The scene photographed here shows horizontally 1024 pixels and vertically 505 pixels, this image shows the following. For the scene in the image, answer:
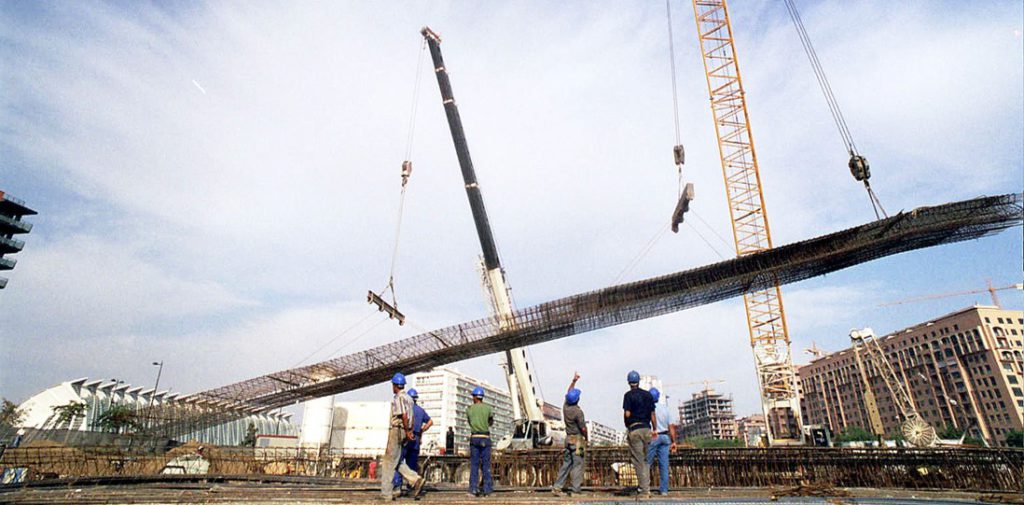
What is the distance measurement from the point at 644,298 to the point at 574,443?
1341 centimetres

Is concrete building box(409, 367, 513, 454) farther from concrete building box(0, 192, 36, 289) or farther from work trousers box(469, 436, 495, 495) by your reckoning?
work trousers box(469, 436, 495, 495)

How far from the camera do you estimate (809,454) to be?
32.7 ft

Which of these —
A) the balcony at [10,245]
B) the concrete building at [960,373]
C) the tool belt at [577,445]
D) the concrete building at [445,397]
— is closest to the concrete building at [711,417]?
the concrete building at [960,373]

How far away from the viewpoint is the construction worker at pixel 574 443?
272 inches

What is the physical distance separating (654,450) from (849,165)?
20.2 metres

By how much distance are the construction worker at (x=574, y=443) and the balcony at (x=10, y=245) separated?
321 ft

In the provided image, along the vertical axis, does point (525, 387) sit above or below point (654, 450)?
above

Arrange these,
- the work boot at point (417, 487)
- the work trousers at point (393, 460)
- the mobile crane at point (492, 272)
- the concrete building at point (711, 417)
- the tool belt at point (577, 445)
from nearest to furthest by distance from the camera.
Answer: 1. the work boot at point (417, 487)
2. the work trousers at point (393, 460)
3. the tool belt at point (577, 445)
4. the mobile crane at point (492, 272)
5. the concrete building at point (711, 417)

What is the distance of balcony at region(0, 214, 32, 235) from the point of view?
237 ft

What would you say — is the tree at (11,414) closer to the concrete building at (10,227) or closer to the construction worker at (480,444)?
the concrete building at (10,227)

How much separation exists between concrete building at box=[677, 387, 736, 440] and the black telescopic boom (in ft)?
588

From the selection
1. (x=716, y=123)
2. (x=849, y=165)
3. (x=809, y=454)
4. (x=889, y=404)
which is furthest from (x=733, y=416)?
(x=809, y=454)

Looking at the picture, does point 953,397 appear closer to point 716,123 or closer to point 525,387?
point 716,123

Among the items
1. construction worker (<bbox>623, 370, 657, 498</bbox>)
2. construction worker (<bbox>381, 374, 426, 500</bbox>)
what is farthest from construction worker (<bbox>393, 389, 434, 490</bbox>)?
construction worker (<bbox>623, 370, 657, 498</bbox>)
